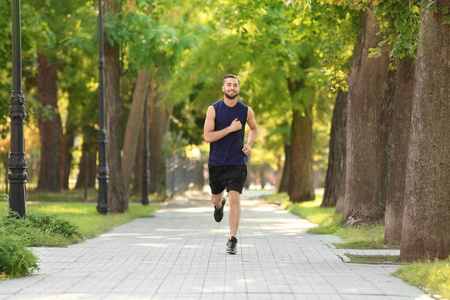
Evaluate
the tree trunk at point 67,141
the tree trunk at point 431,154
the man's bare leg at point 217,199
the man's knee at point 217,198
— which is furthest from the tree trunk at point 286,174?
the tree trunk at point 431,154

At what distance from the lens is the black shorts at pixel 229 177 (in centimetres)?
1141

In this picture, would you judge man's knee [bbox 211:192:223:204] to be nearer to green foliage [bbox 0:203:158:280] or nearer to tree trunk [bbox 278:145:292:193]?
green foliage [bbox 0:203:158:280]

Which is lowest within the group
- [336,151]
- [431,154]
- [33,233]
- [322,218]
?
[322,218]

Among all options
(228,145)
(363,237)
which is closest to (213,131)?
(228,145)

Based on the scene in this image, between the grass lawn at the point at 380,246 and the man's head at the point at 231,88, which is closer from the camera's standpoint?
the grass lawn at the point at 380,246

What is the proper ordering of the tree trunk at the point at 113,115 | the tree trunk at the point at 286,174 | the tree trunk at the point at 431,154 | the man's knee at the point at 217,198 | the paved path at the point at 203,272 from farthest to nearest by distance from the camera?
the tree trunk at the point at 286,174 < the tree trunk at the point at 113,115 < the man's knee at the point at 217,198 < the tree trunk at the point at 431,154 < the paved path at the point at 203,272

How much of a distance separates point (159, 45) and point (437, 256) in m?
14.7

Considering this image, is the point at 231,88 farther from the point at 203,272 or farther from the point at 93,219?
the point at 93,219

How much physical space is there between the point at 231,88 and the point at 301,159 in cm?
1959

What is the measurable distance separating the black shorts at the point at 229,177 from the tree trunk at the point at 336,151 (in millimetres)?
14203

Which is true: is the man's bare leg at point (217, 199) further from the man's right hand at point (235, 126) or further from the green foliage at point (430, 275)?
the green foliage at point (430, 275)

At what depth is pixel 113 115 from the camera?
23203mm

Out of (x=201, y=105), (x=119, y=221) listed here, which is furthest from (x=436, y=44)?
(x=201, y=105)

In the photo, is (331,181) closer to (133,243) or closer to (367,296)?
(133,243)
